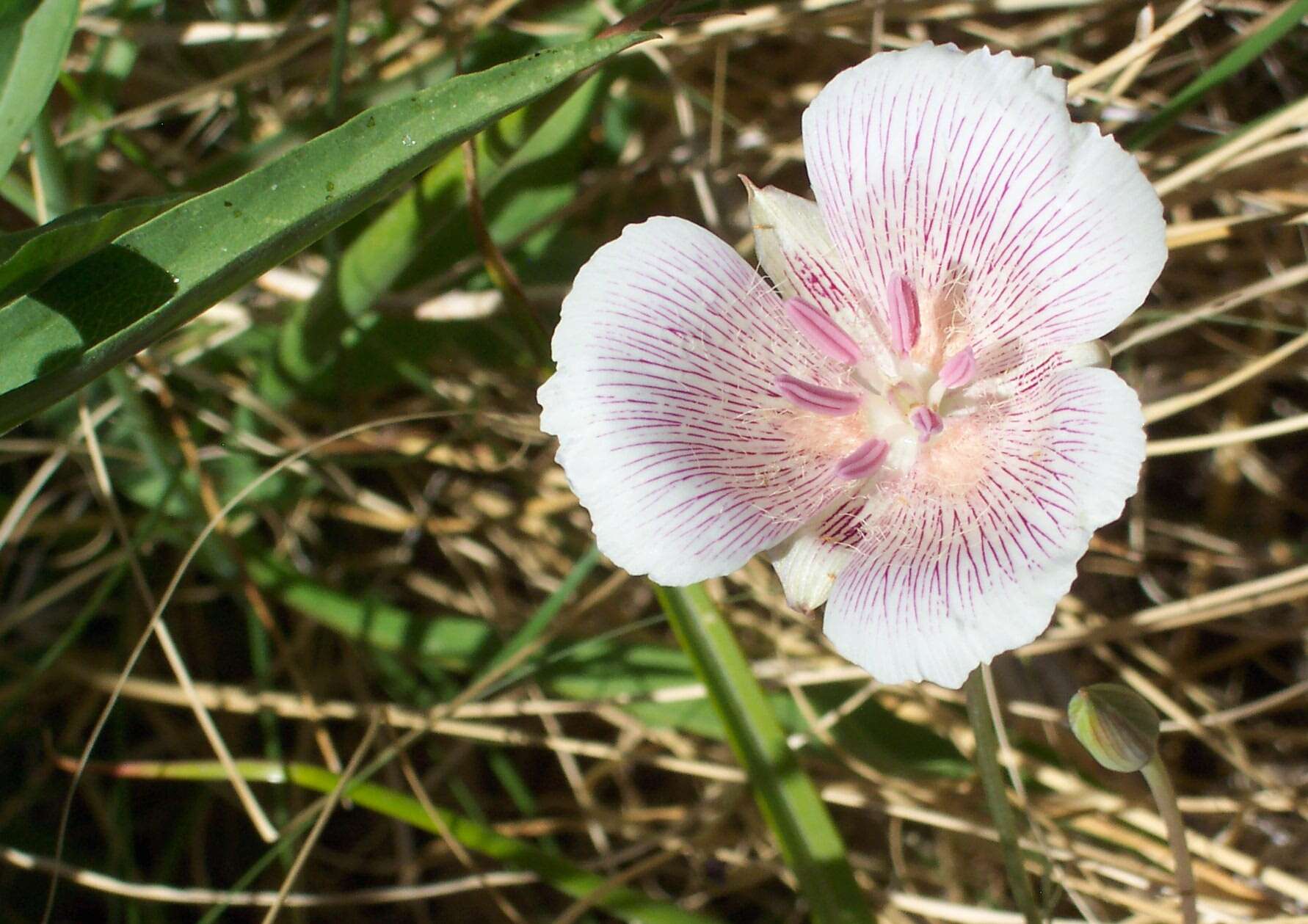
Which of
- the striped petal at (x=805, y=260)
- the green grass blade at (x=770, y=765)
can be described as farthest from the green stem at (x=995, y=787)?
the striped petal at (x=805, y=260)

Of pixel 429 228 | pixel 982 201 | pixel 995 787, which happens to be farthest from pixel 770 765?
pixel 429 228

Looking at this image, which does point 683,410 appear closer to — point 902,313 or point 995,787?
point 902,313

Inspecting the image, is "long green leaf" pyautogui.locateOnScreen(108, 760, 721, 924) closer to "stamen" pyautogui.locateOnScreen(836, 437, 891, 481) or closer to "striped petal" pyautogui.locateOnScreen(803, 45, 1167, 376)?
"stamen" pyautogui.locateOnScreen(836, 437, 891, 481)

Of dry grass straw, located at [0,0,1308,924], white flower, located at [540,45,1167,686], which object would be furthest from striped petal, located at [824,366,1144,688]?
dry grass straw, located at [0,0,1308,924]

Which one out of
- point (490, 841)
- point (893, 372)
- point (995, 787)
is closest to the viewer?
point (995, 787)

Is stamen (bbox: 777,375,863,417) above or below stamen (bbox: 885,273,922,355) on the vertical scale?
below
